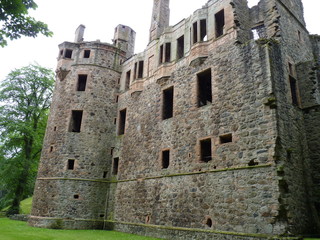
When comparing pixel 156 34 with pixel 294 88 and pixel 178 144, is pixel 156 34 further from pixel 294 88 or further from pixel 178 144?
pixel 294 88

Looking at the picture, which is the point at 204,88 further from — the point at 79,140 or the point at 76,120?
the point at 76,120

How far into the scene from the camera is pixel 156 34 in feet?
68.8

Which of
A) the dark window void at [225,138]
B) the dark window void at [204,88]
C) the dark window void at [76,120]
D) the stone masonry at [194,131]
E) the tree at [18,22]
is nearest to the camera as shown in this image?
the tree at [18,22]

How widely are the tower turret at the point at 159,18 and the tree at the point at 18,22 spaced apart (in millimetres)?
13588

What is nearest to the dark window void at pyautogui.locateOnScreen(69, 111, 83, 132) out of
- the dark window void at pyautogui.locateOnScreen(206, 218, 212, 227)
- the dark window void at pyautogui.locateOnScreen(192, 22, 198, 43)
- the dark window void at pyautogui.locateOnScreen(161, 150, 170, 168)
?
the dark window void at pyautogui.locateOnScreen(161, 150, 170, 168)

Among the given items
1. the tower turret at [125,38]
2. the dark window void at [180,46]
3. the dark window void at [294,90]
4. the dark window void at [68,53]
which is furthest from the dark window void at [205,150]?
the dark window void at [68,53]

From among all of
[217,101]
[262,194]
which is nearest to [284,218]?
[262,194]

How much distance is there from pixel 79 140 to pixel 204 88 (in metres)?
10.1

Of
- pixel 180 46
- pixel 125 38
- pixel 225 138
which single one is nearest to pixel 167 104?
pixel 180 46

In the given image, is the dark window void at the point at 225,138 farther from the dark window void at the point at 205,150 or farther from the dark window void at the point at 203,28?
the dark window void at the point at 203,28

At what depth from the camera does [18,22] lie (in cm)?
771

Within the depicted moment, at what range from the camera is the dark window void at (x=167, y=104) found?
1787cm

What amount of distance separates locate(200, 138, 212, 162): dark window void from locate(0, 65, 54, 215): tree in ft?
64.1

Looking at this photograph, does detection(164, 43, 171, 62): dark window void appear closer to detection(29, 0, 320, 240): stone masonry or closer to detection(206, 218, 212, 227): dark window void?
detection(29, 0, 320, 240): stone masonry
